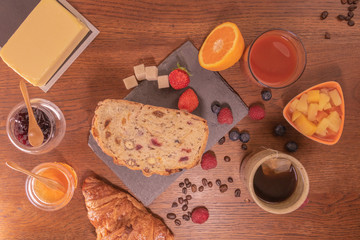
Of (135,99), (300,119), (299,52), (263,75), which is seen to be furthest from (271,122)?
(135,99)

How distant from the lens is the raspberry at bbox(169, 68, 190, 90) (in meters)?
1.49

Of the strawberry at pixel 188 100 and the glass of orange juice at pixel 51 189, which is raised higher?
the strawberry at pixel 188 100

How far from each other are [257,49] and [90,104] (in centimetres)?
102

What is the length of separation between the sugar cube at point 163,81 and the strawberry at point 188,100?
0.37 ft

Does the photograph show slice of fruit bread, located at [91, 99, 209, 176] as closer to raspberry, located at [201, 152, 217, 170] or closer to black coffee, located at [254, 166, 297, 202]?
raspberry, located at [201, 152, 217, 170]

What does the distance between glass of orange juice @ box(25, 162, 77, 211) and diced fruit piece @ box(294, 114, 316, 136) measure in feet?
4.36

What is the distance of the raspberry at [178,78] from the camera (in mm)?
1488

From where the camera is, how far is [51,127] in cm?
152

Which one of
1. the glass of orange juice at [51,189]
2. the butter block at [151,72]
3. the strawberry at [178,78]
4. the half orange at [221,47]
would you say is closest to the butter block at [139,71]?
the butter block at [151,72]

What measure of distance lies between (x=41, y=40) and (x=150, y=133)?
801 millimetres

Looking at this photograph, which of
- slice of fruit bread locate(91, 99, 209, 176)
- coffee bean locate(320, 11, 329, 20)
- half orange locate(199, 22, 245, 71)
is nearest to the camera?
half orange locate(199, 22, 245, 71)

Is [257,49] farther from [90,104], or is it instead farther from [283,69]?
[90,104]

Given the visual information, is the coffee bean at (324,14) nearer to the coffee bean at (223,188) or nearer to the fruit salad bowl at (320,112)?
the fruit salad bowl at (320,112)

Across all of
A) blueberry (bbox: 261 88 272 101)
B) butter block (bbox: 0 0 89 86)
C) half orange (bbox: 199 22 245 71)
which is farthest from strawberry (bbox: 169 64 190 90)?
butter block (bbox: 0 0 89 86)
